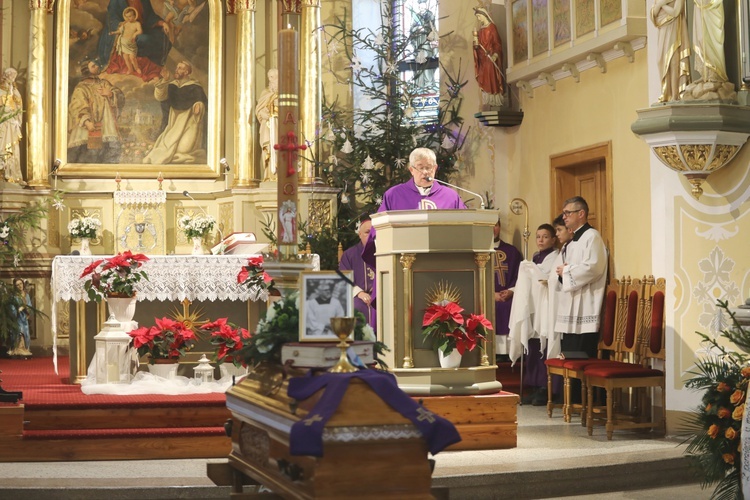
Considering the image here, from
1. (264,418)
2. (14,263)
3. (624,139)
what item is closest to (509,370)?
(624,139)

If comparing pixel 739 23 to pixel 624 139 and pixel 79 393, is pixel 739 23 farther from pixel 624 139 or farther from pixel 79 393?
pixel 79 393

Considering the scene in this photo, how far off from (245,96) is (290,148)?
26.0ft

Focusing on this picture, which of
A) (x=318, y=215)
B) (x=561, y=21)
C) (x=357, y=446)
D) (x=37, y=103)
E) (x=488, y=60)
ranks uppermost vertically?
(x=561, y=21)

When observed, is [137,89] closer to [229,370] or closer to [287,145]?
[229,370]

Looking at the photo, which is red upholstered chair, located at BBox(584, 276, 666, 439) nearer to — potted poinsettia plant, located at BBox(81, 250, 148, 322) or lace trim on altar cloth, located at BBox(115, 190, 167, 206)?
potted poinsettia plant, located at BBox(81, 250, 148, 322)

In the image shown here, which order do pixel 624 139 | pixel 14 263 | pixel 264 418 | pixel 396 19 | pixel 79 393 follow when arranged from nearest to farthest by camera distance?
1. pixel 264 418
2. pixel 79 393
3. pixel 624 139
4. pixel 14 263
5. pixel 396 19

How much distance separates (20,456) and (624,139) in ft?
17.7

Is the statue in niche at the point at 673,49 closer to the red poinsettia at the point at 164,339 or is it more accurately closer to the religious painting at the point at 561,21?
the religious painting at the point at 561,21

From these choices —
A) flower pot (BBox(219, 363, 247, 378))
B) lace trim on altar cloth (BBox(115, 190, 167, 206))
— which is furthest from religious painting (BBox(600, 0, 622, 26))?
lace trim on altar cloth (BBox(115, 190, 167, 206))

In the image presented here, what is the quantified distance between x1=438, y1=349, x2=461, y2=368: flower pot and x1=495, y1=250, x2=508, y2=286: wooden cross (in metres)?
2.98

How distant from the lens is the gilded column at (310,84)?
1268 cm

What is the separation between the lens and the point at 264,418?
438 centimetres

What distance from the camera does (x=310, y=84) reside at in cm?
1271

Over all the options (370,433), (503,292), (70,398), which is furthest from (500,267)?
(370,433)
